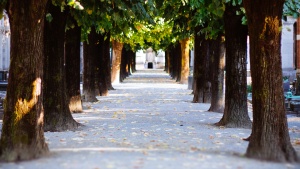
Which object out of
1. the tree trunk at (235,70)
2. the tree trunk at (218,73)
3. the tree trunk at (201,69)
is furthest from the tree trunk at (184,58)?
the tree trunk at (235,70)

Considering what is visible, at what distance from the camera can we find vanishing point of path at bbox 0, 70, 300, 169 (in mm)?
9062

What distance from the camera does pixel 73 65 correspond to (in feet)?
64.4

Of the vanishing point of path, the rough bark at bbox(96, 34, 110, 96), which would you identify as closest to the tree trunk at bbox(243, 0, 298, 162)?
the vanishing point of path

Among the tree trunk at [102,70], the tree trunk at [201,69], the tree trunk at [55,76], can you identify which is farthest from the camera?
the tree trunk at [102,70]

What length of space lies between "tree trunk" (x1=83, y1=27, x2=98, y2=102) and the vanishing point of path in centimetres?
572

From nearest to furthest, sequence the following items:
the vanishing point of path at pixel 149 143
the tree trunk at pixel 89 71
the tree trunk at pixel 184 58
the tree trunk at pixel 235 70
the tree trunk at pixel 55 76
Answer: the vanishing point of path at pixel 149 143 < the tree trunk at pixel 55 76 < the tree trunk at pixel 235 70 < the tree trunk at pixel 89 71 < the tree trunk at pixel 184 58

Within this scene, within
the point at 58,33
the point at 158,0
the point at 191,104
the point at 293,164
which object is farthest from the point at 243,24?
the point at 191,104

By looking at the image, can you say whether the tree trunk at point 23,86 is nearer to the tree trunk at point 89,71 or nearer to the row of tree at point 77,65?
the row of tree at point 77,65

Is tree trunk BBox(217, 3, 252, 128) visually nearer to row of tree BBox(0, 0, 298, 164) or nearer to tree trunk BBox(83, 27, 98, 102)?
row of tree BBox(0, 0, 298, 164)

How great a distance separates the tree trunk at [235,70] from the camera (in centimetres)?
1515

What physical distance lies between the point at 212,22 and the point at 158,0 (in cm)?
230

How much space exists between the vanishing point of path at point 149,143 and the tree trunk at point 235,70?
2.08 ft

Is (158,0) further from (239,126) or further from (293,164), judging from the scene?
(293,164)

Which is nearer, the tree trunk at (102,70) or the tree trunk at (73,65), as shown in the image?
the tree trunk at (73,65)
